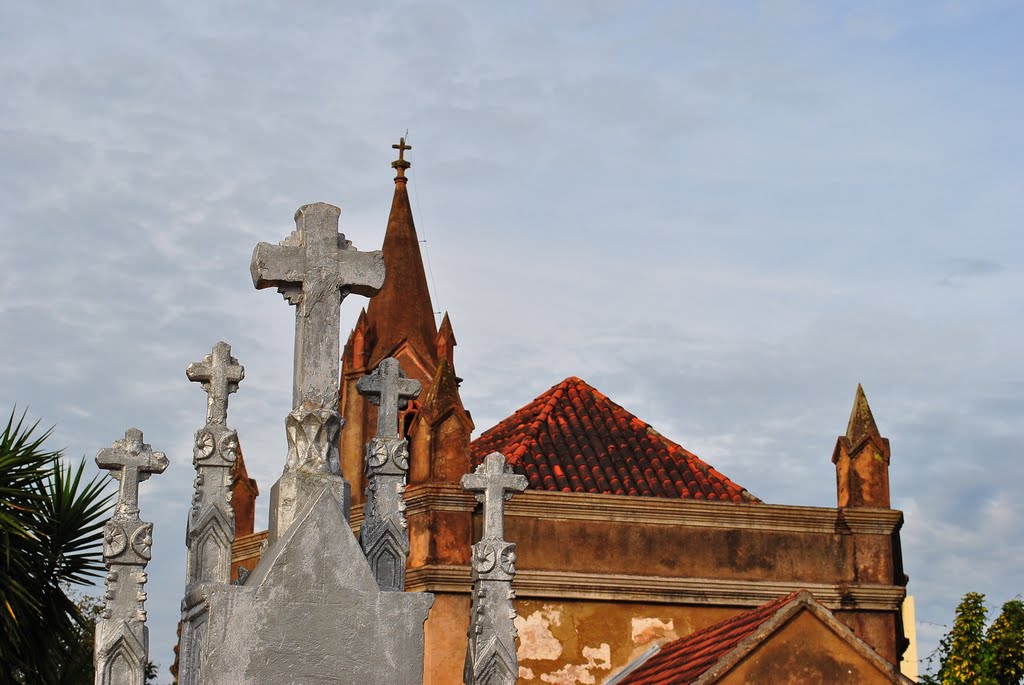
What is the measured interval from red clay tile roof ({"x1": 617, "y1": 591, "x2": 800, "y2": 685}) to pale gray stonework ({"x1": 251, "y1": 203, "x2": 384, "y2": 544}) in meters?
8.80

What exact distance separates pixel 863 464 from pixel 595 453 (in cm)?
375

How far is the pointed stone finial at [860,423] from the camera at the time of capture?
2036cm

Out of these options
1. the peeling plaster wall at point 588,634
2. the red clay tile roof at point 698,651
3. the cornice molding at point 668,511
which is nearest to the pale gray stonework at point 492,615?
the red clay tile roof at point 698,651

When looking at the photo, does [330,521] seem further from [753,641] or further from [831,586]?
[831,586]

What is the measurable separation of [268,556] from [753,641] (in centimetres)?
936

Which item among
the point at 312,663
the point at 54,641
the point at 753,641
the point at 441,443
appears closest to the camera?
the point at 312,663

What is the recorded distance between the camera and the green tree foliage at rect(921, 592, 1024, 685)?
2609 centimetres

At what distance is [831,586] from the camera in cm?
2006

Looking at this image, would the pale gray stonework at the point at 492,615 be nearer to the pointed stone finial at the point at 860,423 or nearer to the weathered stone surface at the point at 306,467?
the weathered stone surface at the point at 306,467

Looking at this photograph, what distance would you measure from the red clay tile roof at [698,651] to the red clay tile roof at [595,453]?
2.48 m

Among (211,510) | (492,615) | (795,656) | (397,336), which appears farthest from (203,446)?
(397,336)

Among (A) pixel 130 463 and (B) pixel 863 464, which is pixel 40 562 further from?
(B) pixel 863 464

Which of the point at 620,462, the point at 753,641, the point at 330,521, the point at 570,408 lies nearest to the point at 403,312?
the point at 570,408

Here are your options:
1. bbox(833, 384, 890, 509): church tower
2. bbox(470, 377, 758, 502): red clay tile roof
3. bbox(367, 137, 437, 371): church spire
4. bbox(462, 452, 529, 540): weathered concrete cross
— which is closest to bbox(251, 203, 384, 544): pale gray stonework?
bbox(462, 452, 529, 540): weathered concrete cross
